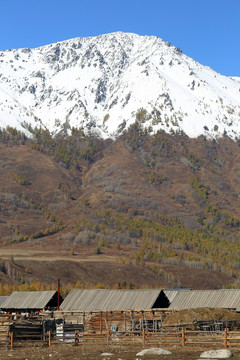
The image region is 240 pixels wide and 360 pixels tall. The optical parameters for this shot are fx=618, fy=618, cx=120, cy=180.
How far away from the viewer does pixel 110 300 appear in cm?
7088

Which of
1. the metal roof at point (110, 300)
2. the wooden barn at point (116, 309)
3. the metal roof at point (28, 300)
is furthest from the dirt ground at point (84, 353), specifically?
the metal roof at point (28, 300)

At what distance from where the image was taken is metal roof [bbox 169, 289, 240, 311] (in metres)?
65.0

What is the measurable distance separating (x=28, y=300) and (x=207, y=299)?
23.6 meters

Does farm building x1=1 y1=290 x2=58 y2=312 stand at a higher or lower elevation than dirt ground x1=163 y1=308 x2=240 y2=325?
higher

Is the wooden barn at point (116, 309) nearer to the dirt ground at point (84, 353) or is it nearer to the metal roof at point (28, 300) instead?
the metal roof at point (28, 300)

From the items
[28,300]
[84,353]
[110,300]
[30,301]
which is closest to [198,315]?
[110,300]

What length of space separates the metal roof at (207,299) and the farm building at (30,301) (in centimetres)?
1706

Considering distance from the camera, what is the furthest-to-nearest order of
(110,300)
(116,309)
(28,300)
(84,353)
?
(28,300)
(110,300)
(116,309)
(84,353)

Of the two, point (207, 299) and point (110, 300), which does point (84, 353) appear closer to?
point (207, 299)

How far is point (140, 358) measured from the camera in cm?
3644

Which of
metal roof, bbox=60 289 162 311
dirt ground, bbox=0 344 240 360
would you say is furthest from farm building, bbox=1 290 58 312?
dirt ground, bbox=0 344 240 360

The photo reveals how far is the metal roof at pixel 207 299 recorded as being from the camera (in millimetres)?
65000

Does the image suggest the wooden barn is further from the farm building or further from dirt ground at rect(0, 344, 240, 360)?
dirt ground at rect(0, 344, 240, 360)

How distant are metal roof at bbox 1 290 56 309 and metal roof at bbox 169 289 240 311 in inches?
670
